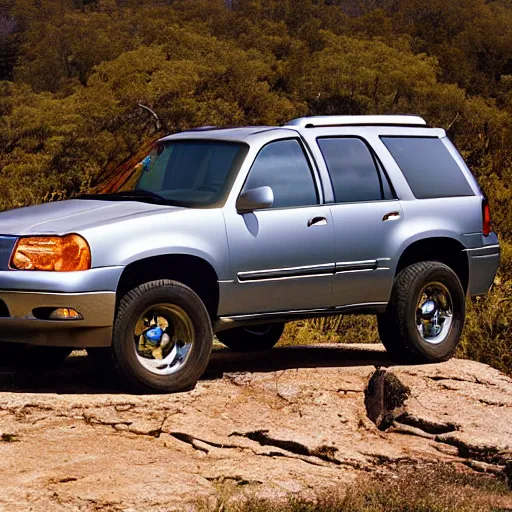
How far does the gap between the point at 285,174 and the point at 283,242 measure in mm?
515

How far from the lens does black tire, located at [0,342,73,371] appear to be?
7984mm

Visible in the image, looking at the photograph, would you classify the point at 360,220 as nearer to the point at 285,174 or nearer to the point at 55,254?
the point at 285,174

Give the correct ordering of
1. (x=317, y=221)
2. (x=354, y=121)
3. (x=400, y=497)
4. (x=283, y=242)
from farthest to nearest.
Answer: (x=354, y=121)
(x=317, y=221)
(x=283, y=242)
(x=400, y=497)

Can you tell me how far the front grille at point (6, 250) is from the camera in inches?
267

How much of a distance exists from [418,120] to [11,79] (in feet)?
167

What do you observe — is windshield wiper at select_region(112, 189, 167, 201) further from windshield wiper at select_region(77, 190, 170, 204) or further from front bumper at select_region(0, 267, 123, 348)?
front bumper at select_region(0, 267, 123, 348)

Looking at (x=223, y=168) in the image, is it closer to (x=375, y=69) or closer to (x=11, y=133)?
(x=11, y=133)

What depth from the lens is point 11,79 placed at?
188 ft

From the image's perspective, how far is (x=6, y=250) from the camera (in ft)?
22.3

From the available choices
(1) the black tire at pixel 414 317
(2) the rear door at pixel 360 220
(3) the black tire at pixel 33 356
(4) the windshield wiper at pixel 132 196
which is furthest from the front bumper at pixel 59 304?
(1) the black tire at pixel 414 317

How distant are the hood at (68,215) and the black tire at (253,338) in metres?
2.36

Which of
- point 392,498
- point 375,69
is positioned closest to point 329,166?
point 392,498

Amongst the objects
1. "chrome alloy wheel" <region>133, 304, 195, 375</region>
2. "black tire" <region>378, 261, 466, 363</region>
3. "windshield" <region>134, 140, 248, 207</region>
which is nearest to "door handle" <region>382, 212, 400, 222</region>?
"black tire" <region>378, 261, 466, 363</region>

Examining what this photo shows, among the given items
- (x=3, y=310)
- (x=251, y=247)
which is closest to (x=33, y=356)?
(x=3, y=310)
